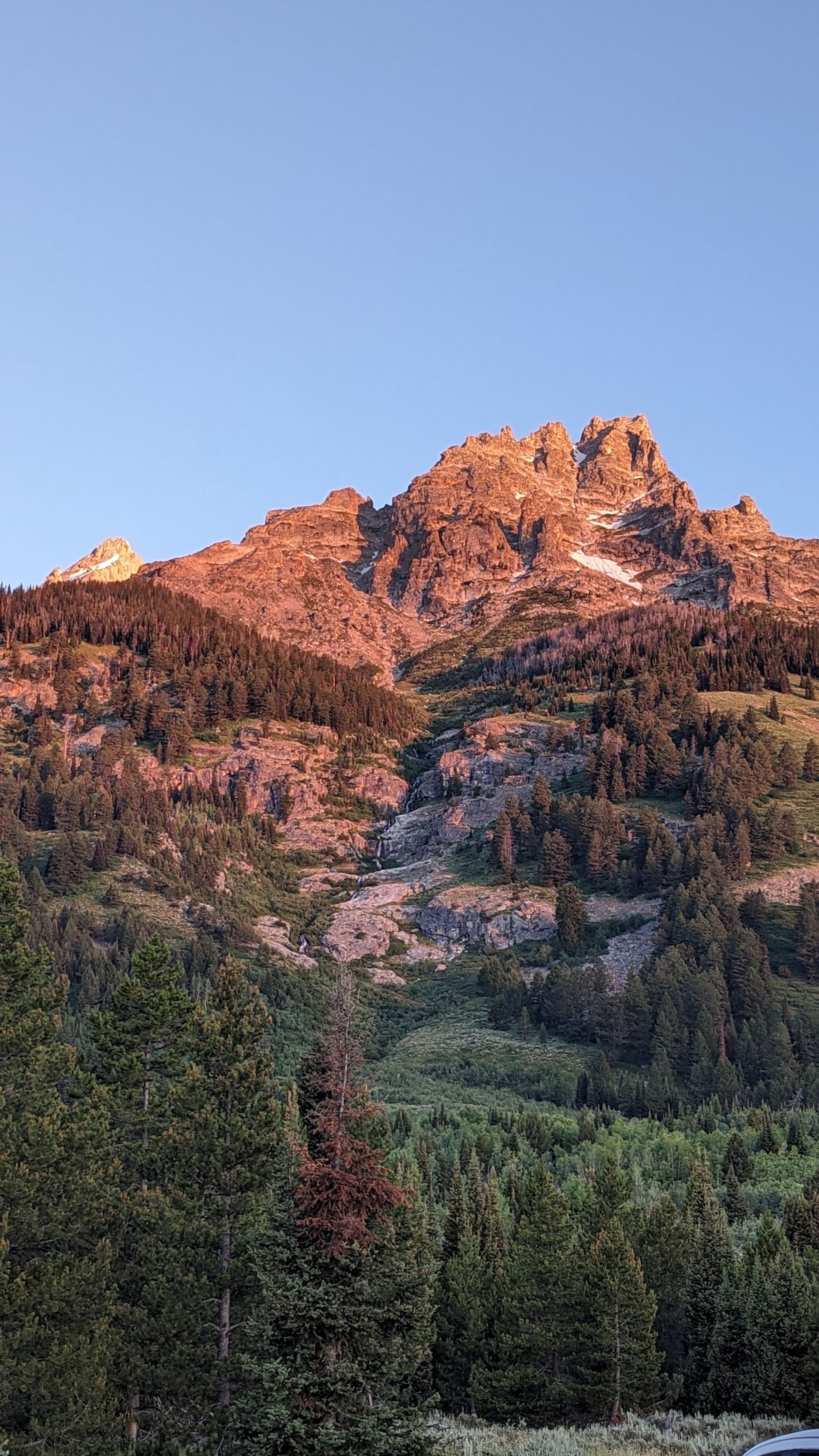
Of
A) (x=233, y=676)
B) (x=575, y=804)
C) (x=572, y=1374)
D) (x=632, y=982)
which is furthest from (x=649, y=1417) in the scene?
(x=233, y=676)

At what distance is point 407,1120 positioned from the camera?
76375 mm

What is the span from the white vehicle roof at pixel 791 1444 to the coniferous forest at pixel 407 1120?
12.9 m

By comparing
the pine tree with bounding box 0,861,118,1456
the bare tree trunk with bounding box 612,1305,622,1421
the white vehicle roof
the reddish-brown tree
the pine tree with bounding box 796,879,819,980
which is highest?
the white vehicle roof

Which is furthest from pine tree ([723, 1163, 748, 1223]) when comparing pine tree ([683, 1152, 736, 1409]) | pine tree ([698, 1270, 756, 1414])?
pine tree ([698, 1270, 756, 1414])

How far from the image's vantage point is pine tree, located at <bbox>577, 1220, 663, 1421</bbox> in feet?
131

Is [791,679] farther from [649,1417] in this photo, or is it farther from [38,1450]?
[38,1450]

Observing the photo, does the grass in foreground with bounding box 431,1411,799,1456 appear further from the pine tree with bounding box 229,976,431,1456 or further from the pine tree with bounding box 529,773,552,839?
the pine tree with bounding box 529,773,552,839

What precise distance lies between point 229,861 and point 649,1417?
119m

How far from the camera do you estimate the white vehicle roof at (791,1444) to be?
33.1ft

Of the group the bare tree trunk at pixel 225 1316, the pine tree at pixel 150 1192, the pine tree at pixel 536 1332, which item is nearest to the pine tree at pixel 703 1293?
the pine tree at pixel 536 1332

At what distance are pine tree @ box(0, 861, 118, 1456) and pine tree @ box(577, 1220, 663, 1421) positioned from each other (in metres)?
18.5

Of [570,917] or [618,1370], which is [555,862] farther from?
[618,1370]

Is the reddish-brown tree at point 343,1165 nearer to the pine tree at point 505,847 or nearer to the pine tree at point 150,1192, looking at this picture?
the pine tree at point 150,1192

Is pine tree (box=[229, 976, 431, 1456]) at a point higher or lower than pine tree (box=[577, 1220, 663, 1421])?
higher
